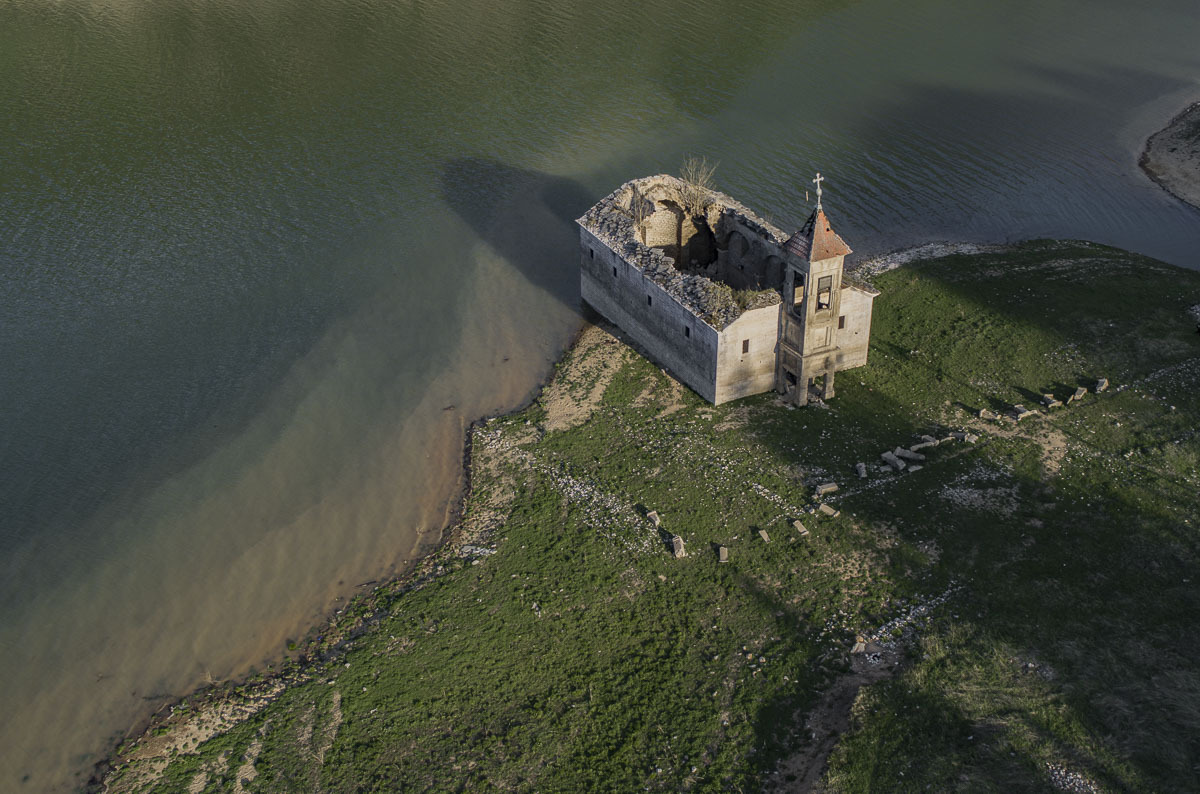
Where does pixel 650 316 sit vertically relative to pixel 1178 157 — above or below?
below

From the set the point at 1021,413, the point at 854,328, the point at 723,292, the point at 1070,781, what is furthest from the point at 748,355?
the point at 1070,781

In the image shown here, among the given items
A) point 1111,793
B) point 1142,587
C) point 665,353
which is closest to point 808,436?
point 665,353

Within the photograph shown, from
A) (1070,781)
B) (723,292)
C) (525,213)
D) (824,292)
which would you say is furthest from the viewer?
(525,213)

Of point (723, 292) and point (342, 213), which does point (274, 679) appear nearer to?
point (723, 292)

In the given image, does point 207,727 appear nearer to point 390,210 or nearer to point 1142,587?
point 1142,587

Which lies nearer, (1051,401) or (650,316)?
(1051,401)

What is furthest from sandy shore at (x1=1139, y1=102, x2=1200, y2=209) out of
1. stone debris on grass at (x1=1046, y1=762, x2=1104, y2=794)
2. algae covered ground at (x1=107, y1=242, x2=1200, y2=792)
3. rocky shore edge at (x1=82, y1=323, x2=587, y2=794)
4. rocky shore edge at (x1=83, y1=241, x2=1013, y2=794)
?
rocky shore edge at (x1=82, y1=323, x2=587, y2=794)

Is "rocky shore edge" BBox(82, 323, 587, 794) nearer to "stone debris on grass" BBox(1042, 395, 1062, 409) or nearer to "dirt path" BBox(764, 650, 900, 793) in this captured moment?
"dirt path" BBox(764, 650, 900, 793)
